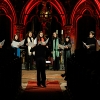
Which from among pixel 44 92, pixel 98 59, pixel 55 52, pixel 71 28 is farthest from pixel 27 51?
pixel 98 59

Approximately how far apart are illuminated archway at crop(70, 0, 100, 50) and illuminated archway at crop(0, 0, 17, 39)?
4.08 metres

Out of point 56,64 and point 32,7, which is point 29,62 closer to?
point 56,64

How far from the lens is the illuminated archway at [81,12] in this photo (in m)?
28.8

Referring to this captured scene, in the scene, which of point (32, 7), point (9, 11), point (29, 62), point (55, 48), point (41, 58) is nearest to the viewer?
point (41, 58)

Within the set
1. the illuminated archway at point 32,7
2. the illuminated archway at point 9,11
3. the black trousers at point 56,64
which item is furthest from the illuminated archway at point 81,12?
the black trousers at point 56,64

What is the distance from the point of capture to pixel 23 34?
2920 cm

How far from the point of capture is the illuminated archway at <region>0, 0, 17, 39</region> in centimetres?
2866

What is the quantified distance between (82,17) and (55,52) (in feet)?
29.1

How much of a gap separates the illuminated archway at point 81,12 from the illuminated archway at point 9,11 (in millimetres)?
4076

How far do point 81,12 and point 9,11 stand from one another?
5.23m

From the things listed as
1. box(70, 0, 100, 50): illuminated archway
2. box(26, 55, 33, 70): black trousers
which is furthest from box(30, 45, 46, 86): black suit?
box(70, 0, 100, 50): illuminated archway

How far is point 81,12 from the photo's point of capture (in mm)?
29375

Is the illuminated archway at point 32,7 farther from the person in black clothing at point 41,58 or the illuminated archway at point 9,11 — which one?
the person in black clothing at point 41,58

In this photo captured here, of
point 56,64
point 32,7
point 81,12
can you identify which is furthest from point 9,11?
point 56,64
